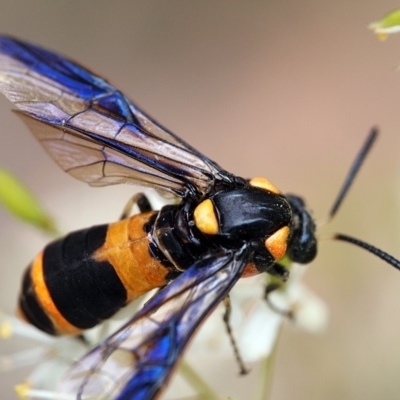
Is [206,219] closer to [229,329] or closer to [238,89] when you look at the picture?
[229,329]

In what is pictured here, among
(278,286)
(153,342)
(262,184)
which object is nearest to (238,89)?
(278,286)

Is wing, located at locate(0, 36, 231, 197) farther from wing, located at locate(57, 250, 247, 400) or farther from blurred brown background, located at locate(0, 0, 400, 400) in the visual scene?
blurred brown background, located at locate(0, 0, 400, 400)

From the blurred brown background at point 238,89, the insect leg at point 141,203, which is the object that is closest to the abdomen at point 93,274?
the insect leg at point 141,203

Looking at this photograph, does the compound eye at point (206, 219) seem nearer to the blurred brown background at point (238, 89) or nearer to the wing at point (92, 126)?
the wing at point (92, 126)

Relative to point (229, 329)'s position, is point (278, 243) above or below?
above

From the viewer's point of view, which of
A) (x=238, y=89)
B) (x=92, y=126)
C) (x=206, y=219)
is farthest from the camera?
(x=238, y=89)

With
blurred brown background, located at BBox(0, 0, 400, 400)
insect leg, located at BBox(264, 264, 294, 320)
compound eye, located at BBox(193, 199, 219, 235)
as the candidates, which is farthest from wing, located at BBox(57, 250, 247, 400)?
blurred brown background, located at BBox(0, 0, 400, 400)

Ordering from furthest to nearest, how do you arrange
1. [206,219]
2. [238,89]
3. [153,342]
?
[238,89], [206,219], [153,342]
